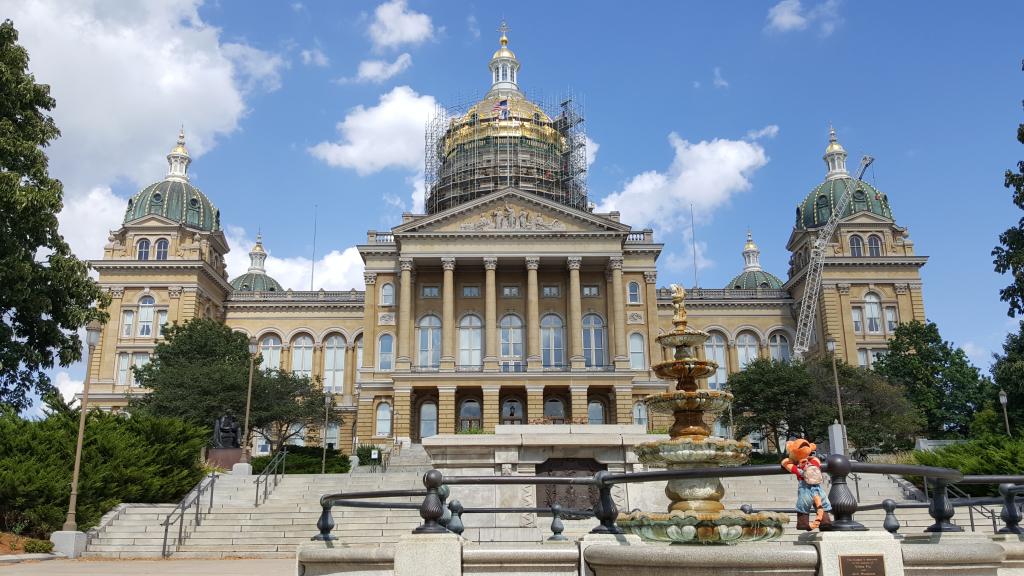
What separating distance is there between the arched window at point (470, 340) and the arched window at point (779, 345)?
76.9 feet

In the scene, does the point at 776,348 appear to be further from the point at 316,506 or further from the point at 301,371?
the point at 316,506

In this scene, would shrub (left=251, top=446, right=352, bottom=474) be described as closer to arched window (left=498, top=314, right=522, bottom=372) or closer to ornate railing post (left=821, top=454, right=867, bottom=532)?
arched window (left=498, top=314, right=522, bottom=372)

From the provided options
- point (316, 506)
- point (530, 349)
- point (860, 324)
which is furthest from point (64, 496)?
point (860, 324)

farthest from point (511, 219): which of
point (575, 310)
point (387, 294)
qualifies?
point (387, 294)

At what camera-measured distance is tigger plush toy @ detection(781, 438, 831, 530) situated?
9.50 meters

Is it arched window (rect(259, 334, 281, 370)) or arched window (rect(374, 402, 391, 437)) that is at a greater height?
arched window (rect(259, 334, 281, 370))

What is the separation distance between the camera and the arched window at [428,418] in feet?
180

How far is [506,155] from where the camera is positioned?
6788 centimetres

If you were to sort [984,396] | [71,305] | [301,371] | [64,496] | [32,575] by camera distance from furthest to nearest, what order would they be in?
[301,371]
[984,396]
[71,305]
[64,496]
[32,575]

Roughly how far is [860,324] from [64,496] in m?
53.4

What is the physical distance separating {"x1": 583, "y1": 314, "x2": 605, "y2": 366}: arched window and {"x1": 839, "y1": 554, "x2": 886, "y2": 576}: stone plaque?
50778mm

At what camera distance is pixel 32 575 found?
Answer: 1437 cm

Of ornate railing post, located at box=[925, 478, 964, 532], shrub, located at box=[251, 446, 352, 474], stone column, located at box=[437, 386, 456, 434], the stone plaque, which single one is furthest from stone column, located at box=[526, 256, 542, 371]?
the stone plaque

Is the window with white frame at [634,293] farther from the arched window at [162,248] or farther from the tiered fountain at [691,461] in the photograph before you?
the tiered fountain at [691,461]
